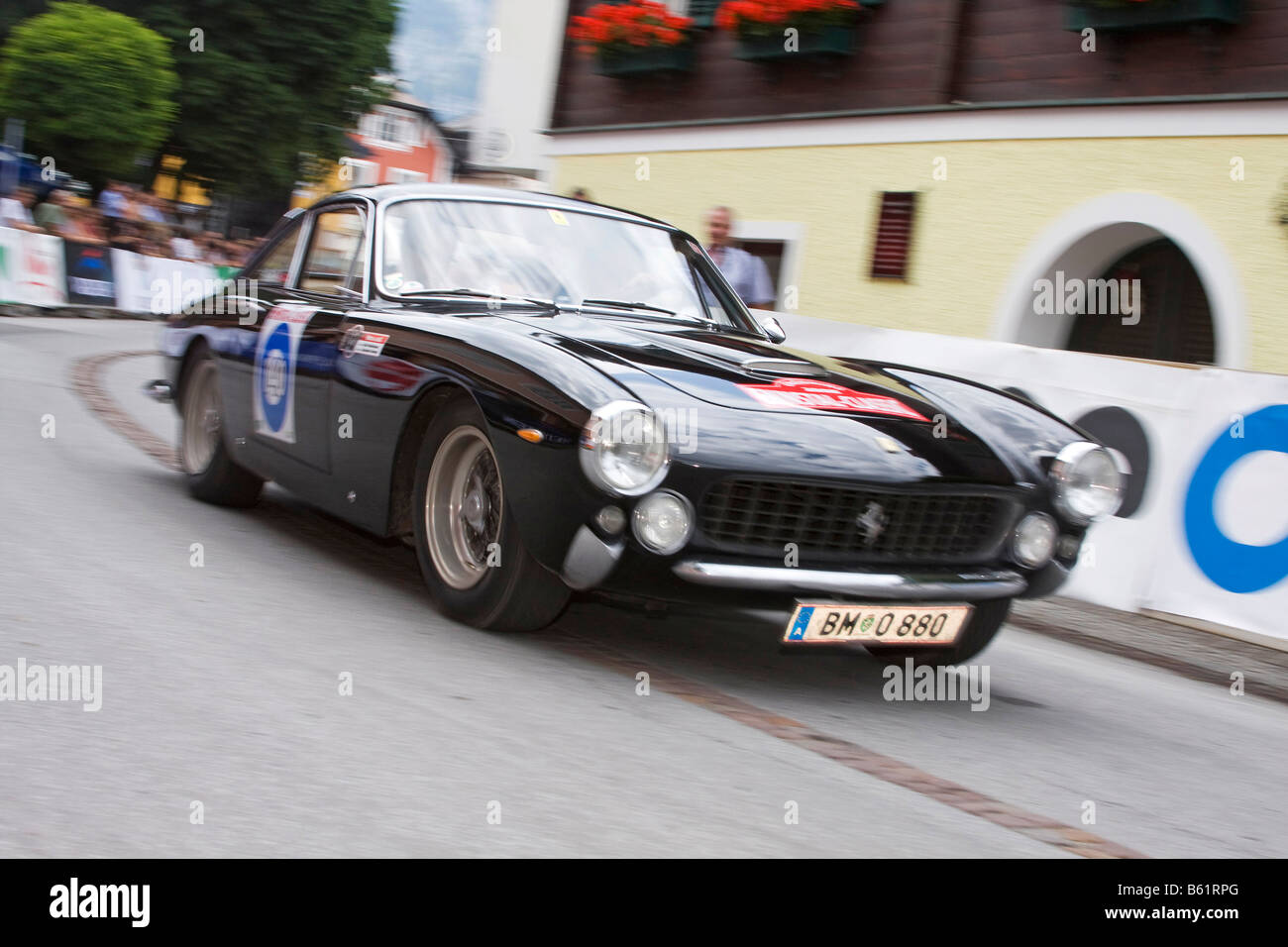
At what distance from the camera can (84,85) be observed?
90.4 feet

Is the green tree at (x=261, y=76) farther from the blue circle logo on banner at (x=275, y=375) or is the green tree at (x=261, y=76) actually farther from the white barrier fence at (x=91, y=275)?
the blue circle logo on banner at (x=275, y=375)

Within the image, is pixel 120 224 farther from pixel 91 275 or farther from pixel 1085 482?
pixel 1085 482

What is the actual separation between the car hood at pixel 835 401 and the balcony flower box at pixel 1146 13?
22.7 feet

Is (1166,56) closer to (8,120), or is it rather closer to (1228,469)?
(1228,469)

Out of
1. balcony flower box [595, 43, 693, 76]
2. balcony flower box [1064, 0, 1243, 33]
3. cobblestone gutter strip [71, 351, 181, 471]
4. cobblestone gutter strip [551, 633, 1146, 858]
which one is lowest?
cobblestone gutter strip [551, 633, 1146, 858]

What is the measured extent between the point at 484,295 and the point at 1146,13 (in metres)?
7.93

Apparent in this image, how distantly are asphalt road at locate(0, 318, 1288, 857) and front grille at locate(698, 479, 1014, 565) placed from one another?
484 millimetres

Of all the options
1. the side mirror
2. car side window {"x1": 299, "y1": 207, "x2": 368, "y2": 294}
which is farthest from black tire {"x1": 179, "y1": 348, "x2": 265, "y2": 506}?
the side mirror

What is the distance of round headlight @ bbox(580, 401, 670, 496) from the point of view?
170 inches

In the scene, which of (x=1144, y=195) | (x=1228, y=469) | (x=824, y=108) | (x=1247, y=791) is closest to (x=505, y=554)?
(x=1247, y=791)

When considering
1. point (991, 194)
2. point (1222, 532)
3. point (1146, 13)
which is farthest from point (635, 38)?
point (1222, 532)

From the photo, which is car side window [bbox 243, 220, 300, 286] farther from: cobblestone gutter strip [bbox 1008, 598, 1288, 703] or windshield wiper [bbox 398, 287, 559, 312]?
cobblestone gutter strip [bbox 1008, 598, 1288, 703]

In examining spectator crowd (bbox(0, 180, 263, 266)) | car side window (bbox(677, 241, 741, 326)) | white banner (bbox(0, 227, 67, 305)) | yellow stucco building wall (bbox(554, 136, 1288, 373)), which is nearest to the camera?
car side window (bbox(677, 241, 741, 326))

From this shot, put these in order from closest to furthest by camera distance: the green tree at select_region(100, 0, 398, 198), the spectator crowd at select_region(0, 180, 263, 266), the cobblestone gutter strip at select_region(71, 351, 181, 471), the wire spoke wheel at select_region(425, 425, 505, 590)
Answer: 1. the wire spoke wheel at select_region(425, 425, 505, 590)
2. the cobblestone gutter strip at select_region(71, 351, 181, 471)
3. the spectator crowd at select_region(0, 180, 263, 266)
4. the green tree at select_region(100, 0, 398, 198)
